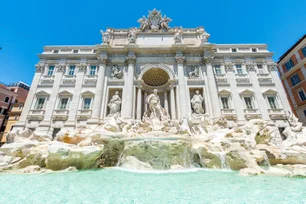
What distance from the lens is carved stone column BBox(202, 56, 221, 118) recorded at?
15.1m

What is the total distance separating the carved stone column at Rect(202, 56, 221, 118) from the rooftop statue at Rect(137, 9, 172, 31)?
297 inches

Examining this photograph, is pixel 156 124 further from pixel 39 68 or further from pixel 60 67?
pixel 39 68

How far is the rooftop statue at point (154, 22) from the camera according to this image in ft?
66.3

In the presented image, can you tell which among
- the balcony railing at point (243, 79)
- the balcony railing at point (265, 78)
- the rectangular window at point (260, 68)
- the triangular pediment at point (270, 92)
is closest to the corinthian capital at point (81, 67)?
the balcony railing at point (243, 79)

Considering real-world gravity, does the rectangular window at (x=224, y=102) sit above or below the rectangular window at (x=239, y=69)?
below

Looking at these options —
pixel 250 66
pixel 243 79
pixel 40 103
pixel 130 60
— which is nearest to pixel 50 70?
pixel 40 103

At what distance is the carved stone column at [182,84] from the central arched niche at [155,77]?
182 centimetres

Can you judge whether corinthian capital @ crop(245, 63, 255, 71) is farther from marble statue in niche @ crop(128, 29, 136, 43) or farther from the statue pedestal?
marble statue in niche @ crop(128, 29, 136, 43)

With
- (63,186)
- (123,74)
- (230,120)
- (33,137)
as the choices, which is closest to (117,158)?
(63,186)

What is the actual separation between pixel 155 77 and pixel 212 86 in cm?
713

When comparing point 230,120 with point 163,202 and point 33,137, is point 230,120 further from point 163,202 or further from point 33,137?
point 33,137

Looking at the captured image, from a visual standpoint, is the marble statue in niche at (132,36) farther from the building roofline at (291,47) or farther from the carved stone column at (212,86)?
the building roofline at (291,47)

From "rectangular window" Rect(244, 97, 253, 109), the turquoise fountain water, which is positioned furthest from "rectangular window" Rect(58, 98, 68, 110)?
"rectangular window" Rect(244, 97, 253, 109)

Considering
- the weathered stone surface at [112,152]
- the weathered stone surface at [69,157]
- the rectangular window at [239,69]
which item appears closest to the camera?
the weathered stone surface at [69,157]
